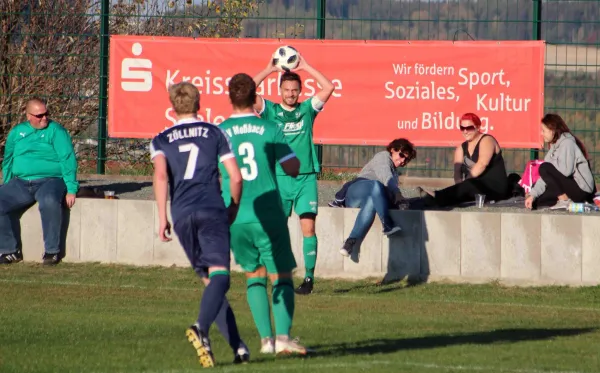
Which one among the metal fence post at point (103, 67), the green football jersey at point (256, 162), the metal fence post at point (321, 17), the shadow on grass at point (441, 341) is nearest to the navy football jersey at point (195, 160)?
the green football jersey at point (256, 162)

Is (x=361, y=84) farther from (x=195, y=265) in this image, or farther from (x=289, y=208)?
(x=195, y=265)

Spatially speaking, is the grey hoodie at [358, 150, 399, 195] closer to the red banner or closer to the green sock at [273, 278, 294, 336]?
the red banner

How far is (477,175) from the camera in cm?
1527

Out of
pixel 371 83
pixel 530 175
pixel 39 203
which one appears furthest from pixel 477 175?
pixel 39 203

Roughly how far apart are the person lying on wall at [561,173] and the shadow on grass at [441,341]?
3.95 meters

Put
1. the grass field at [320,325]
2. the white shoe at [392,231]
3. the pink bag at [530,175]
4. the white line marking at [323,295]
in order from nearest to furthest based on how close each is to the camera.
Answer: the grass field at [320,325] → the white line marking at [323,295] → the white shoe at [392,231] → the pink bag at [530,175]

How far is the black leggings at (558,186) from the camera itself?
14.6 meters

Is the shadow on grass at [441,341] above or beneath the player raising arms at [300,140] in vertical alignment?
beneath

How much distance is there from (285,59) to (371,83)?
14.2 feet

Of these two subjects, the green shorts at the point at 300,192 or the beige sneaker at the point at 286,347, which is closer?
the beige sneaker at the point at 286,347

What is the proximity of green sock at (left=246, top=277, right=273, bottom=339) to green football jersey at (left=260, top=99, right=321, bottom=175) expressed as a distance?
396 cm

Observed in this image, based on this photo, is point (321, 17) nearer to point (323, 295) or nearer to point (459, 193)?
point (459, 193)

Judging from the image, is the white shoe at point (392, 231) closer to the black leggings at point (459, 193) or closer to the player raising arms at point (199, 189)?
the black leggings at point (459, 193)

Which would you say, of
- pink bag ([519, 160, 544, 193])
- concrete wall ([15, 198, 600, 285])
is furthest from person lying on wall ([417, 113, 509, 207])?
concrete wall ([15, 198, 600, 285])
